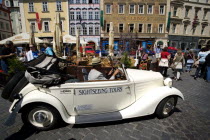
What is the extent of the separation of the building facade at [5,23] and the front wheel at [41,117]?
3942cm

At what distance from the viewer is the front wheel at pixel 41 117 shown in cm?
269

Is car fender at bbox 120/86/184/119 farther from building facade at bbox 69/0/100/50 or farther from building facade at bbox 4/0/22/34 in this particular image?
building facade at bbox 4/0/22/34

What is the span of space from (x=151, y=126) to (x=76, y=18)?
2651 cm

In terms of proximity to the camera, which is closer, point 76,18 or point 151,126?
point 151,126

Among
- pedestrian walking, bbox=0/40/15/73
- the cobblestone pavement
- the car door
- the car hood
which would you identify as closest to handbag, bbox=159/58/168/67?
the cobblestone pavement

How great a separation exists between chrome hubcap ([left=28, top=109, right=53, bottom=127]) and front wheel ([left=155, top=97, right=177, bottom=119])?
2.66 m

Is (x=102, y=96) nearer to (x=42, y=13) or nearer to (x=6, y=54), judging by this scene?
(x=6, y=54)

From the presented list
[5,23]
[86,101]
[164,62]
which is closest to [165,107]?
[86,101]

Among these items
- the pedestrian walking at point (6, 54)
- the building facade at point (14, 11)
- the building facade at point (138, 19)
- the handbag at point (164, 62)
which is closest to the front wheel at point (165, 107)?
the handbag at point (164, 62)

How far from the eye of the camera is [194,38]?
28500mm

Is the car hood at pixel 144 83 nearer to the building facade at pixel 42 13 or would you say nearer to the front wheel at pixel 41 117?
the front wheel at pixel 41 117

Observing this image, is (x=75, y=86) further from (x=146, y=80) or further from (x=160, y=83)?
(x=160, y=83)

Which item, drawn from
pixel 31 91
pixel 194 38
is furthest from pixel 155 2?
pixel 31 91

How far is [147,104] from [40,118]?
2512 millimetres
